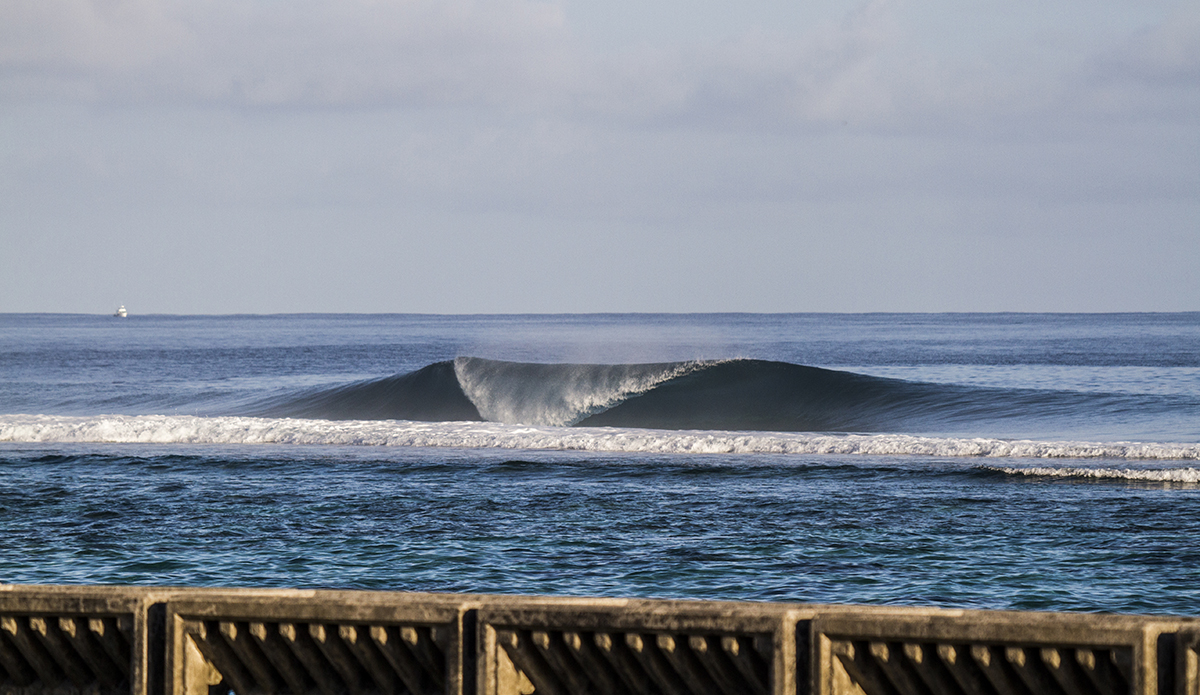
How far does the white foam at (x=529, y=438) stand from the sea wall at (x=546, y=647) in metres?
15.5

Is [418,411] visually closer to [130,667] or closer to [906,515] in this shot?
[906,515]

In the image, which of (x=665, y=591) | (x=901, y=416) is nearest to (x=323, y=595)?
(x=665, y=591)

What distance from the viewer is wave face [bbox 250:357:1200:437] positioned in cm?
2856

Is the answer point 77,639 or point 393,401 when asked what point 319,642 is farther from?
point 393,401

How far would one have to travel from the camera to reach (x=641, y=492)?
49.8 feet

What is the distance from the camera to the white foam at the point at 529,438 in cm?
1930

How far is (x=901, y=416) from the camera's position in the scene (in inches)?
1142

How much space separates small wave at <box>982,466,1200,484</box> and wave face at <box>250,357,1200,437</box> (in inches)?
375

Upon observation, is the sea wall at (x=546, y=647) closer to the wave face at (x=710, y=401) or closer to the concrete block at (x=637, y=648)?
the concrete block at (x=637, y=648)

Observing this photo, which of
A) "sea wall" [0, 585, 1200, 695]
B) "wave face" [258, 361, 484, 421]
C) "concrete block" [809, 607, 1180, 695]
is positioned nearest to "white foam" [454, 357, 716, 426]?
"wave face" [258, 361, 484, 421]

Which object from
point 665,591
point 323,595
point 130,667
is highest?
point 323,595

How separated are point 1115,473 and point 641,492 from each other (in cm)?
691

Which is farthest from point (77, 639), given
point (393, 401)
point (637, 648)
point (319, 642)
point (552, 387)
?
point (393, 401)

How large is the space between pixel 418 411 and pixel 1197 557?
24606 millimetres
